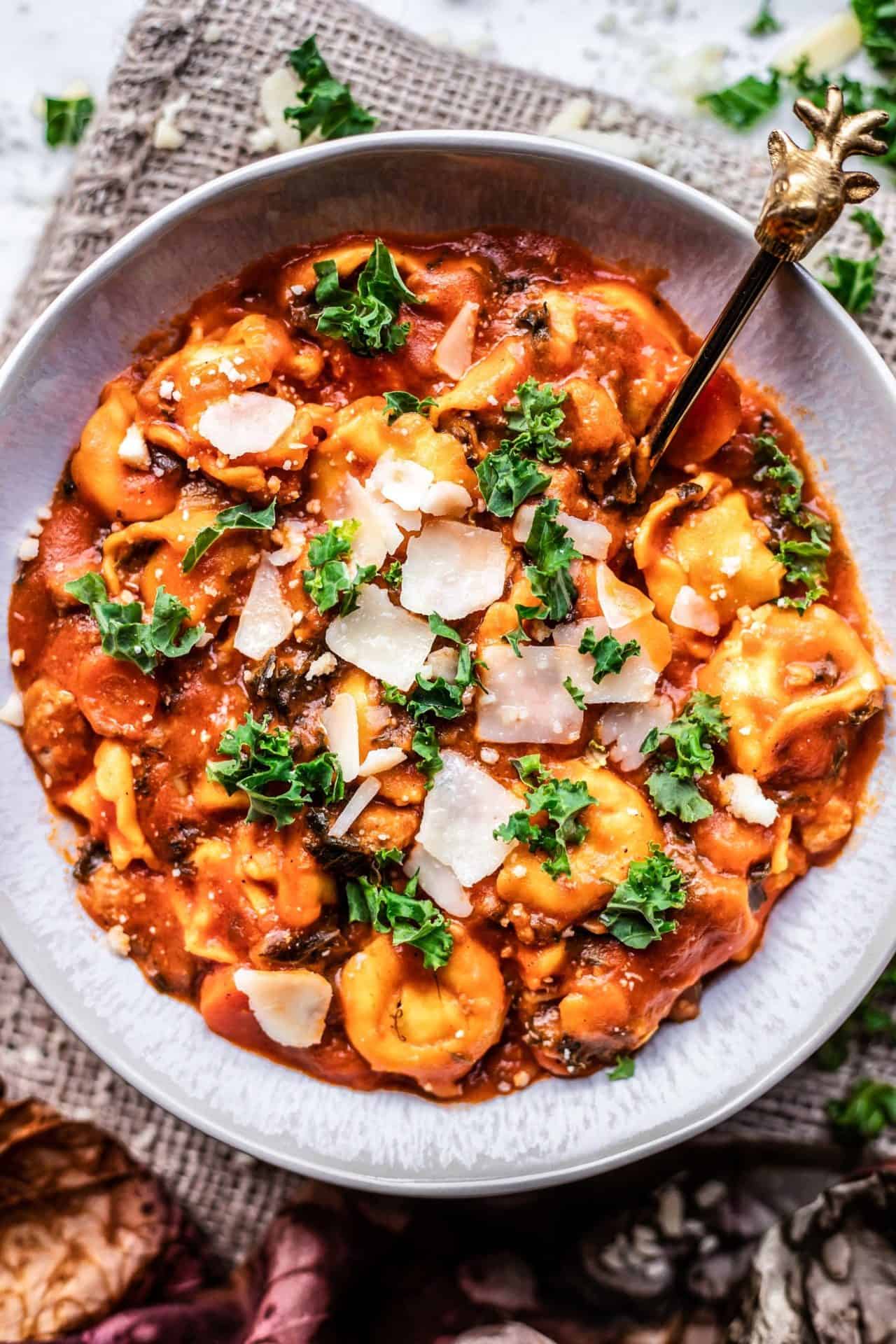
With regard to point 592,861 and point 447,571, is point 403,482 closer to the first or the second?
point 447,571

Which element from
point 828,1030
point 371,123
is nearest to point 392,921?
point 828,1030

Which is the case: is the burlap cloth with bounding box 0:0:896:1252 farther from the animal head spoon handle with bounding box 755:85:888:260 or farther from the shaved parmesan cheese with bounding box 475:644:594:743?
the shaved parmesan cheese with bounding box 475:644:594:743

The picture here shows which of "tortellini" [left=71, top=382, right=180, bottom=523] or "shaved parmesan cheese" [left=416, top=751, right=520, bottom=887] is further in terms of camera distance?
"tortellini" [left=71, top=382, right=180, bottom=523]

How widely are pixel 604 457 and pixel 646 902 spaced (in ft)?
3.85

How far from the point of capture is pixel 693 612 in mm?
3309

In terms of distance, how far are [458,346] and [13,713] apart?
162 centimetres

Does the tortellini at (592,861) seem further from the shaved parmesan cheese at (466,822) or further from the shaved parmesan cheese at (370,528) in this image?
the shaved parmesan cheese at (370,528)

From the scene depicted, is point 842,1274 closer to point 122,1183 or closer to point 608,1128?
point 608,1128

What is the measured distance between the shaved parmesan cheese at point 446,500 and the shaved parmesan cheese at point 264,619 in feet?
1.48

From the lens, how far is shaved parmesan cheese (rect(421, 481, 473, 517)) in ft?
10.3

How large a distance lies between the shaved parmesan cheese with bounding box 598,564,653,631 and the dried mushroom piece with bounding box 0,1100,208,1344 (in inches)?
96.8

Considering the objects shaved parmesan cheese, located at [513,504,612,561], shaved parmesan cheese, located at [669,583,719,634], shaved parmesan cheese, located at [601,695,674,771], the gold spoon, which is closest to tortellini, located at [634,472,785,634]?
shaved parmesan cheese, located at [669,583,719,634]

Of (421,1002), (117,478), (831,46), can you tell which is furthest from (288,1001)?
(831,46)

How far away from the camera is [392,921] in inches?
126
